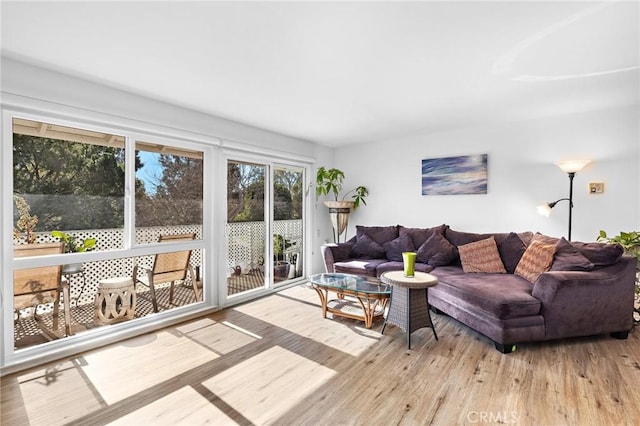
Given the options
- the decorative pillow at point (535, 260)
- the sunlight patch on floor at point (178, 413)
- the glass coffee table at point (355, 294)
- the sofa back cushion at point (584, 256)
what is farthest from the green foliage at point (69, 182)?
the sofa back cushion at point (584, 256)

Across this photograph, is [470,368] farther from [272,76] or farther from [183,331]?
[272,76]

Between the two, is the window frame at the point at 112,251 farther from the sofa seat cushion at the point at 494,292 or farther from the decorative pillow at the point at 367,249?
the sofa seat cushion at the point at 494,292

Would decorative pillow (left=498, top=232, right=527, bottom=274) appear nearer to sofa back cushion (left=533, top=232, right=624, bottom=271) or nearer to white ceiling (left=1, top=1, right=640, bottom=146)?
sofa back cushion (left=533, top=232, right=624, bottom=271)

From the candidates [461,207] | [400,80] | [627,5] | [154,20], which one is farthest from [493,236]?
[154,20]

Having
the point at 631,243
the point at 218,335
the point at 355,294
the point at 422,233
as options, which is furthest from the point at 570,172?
the point at 218,335

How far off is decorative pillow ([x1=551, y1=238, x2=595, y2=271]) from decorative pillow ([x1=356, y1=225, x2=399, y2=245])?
216cm

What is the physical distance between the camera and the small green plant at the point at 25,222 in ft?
8.27

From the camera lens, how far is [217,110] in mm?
3635

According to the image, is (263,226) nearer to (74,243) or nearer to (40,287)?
(74,243)

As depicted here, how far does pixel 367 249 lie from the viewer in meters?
4.85

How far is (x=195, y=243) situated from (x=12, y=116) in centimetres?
198

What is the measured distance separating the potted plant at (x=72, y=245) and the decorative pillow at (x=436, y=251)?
12.8 feet

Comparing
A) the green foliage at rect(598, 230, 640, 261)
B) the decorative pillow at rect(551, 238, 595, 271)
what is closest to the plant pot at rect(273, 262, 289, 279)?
the decorative pillow at rect(551, 238, 595, 271)

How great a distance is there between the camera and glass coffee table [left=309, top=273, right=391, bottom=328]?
10.6 ft
